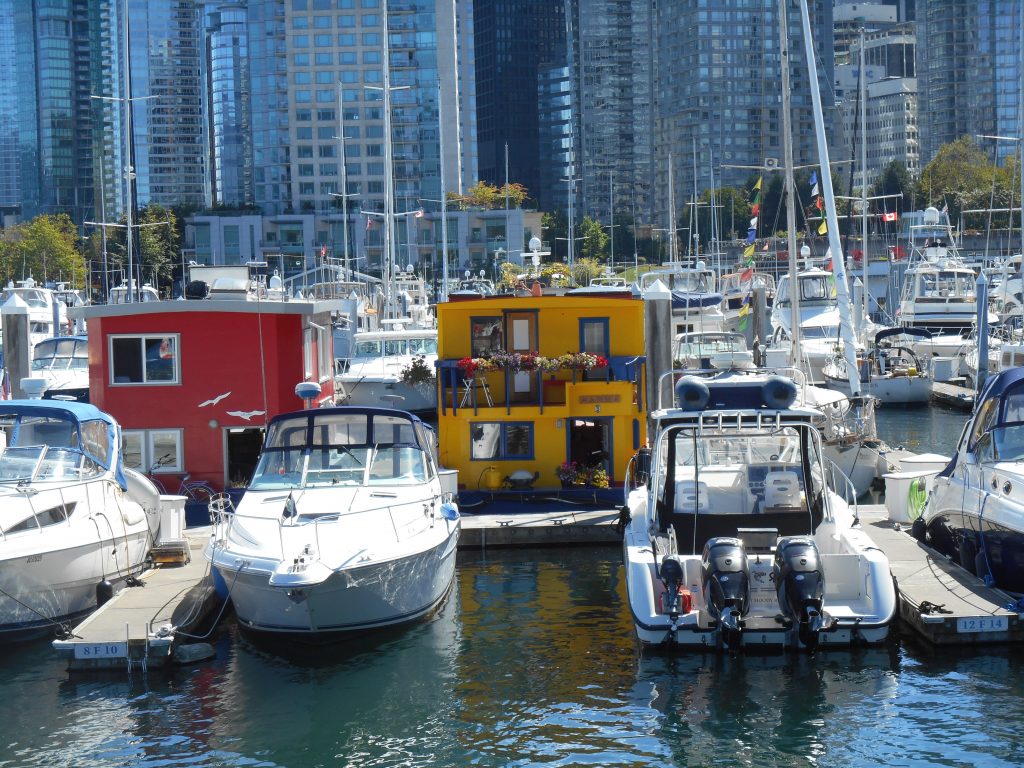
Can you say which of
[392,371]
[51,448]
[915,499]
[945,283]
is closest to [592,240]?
[945,283]

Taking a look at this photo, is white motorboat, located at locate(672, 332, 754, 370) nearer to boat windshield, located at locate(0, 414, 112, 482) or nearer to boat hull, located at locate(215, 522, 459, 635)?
boat windshield, located at locate(0, 414, 112, 482)

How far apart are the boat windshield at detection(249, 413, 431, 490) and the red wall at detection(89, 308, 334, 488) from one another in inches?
168

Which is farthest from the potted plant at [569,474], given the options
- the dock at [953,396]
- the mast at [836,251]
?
the dock at [953,396]

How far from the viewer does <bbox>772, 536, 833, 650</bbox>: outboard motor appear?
1482 cm

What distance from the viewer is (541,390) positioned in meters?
23.8

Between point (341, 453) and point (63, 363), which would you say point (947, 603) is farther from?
point (63, 363)

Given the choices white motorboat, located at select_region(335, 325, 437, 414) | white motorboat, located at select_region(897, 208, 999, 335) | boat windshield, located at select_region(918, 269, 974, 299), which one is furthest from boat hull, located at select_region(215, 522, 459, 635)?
boat windshield, located at select_region(918, 269, 974, 299)

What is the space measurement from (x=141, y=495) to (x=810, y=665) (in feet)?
33.8

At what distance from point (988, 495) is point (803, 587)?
12.8ft

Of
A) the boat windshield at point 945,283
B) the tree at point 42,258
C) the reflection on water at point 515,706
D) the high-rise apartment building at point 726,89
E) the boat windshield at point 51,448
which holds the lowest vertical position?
the reflection on water at point 515,706

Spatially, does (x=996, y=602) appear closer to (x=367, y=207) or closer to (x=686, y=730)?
(x=686, y=730)

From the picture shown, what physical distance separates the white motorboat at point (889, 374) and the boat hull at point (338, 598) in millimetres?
26372

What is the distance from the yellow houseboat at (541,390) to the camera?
23797 millimetres

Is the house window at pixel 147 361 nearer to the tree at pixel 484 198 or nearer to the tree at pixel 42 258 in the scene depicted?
the tree at pixel 42 258
